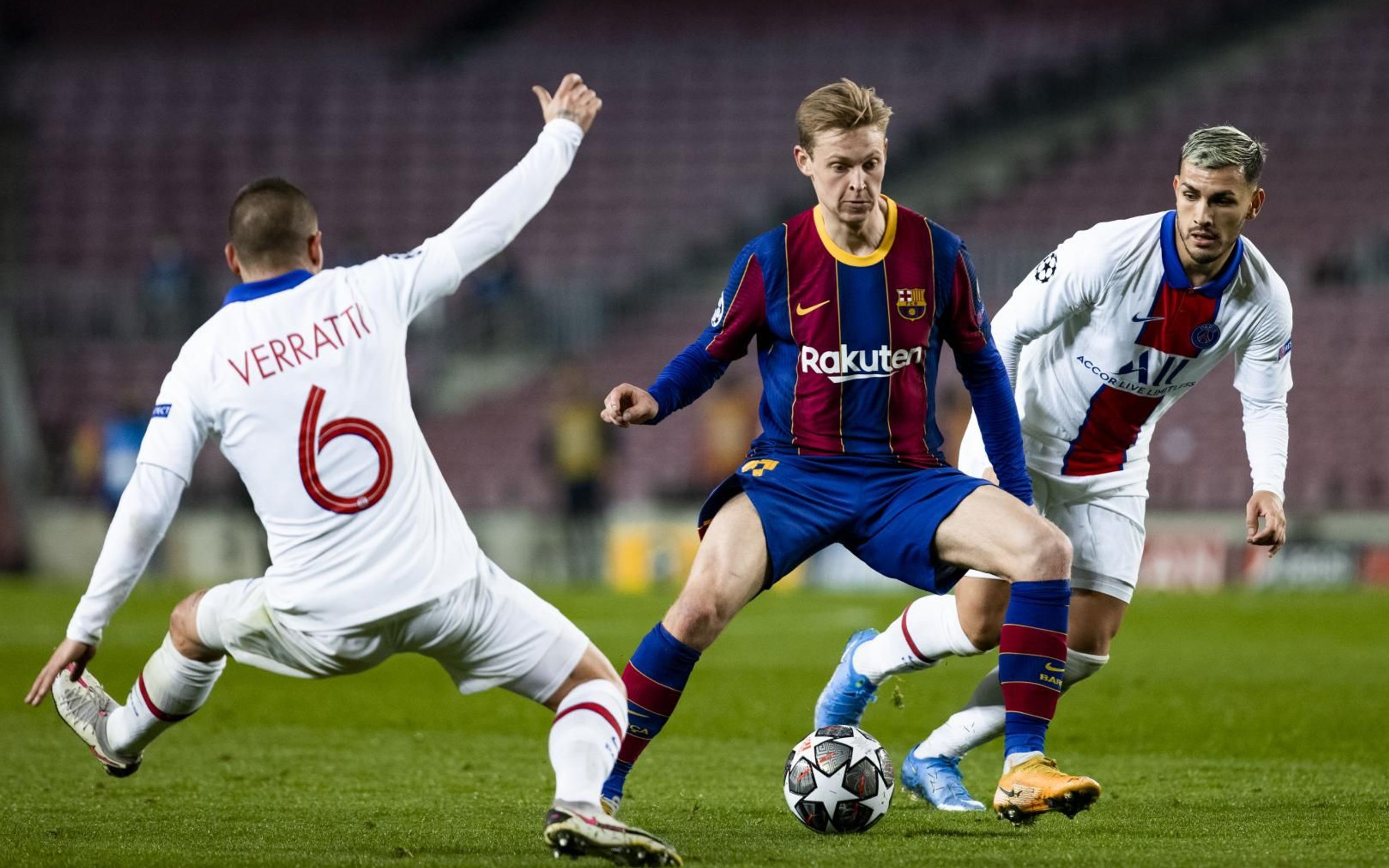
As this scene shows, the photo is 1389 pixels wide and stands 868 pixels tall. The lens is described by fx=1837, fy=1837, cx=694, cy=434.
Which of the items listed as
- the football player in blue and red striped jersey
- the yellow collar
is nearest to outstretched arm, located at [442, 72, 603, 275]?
the football player in blue and red striped jersey

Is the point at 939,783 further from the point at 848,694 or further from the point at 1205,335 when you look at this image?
the point at 1205,335

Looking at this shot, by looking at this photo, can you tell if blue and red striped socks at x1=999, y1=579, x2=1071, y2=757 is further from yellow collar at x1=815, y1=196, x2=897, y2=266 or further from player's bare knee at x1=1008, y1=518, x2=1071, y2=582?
yellow collar at x1=815, y1=196, x2=897, y2=266

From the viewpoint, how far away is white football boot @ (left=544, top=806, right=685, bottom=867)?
4535mm

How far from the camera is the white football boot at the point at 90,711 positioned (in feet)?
17.0

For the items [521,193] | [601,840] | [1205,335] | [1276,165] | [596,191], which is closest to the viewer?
[601,840]

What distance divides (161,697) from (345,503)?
923 mm

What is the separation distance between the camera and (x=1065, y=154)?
25.0 metres

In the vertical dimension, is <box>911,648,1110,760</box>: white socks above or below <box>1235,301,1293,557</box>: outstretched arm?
below

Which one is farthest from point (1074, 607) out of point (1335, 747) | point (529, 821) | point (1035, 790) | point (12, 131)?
point (12, 131)

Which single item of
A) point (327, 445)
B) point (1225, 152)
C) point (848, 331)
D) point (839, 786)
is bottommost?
point (839, 786)

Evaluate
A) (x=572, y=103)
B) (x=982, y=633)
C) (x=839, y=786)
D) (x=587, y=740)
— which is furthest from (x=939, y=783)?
(x=572, y=103)

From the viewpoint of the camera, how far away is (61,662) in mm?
4730

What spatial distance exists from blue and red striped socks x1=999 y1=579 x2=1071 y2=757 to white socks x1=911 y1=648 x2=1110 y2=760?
0.57 m

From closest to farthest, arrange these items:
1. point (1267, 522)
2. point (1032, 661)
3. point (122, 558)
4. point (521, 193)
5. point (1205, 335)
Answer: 1. point (122, 558)
2. point (521, 193)
3. point (1032, 661)
4. point (1267, 522)
5. point (1205, 335)
